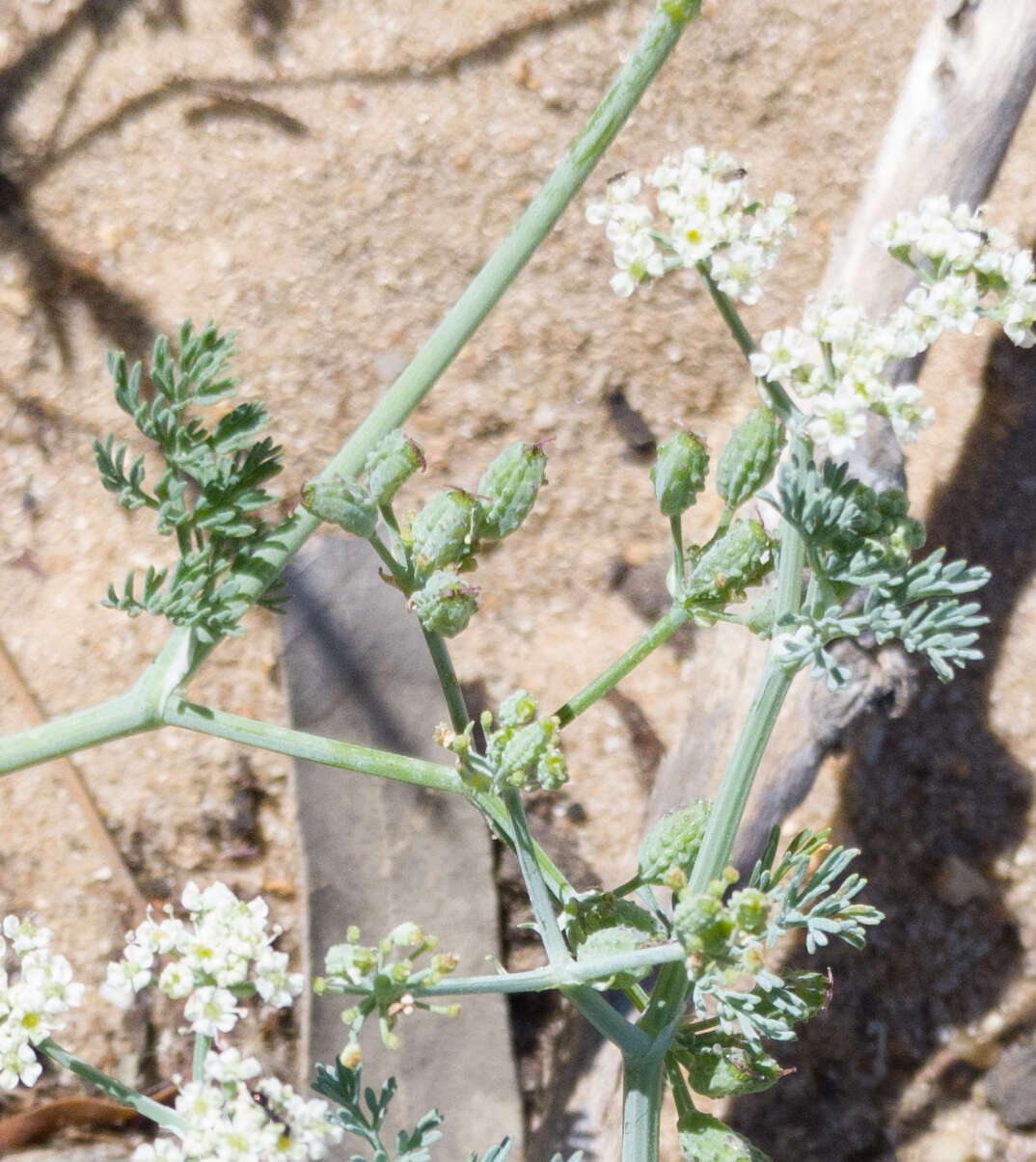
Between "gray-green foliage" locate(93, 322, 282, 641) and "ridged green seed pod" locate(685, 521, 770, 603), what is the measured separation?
0.80 metres

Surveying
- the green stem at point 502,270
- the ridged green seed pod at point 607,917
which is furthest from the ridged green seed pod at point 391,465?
the ridged green seed pod at point 607,917

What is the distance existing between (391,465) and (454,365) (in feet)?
5.07

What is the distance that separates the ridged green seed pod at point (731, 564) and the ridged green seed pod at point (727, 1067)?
0.74 metres

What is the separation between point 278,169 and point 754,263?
197 centimetres

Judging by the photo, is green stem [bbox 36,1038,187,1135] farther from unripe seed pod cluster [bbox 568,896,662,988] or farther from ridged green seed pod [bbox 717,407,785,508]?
ridged green seed pod [bbox 717,407,785,508]

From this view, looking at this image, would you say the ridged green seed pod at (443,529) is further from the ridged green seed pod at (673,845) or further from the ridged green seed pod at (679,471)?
the ridged green seed pod at (673,845)

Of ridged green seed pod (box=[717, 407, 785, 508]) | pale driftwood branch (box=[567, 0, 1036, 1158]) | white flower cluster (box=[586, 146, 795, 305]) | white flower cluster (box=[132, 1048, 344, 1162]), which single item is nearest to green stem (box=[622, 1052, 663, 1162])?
white flower cluster (box=[132, 1048, 344, 1162])

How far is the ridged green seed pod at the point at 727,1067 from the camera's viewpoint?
6.06 ft

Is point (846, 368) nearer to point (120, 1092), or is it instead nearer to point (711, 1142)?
point (711, 1142)

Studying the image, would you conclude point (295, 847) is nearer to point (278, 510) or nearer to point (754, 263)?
point (278, 510)

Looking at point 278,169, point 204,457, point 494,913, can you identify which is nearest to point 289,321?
point 278,169

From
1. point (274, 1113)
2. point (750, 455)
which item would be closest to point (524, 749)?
point (750, 455)

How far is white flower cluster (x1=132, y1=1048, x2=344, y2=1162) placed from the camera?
170 centimetres

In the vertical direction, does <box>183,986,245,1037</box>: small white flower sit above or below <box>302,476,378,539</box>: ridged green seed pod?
below
